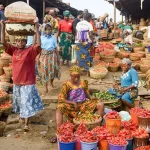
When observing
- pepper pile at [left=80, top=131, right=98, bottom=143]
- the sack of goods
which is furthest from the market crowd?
pepper pile at [left=80, top=131, right=98, bottom=143]

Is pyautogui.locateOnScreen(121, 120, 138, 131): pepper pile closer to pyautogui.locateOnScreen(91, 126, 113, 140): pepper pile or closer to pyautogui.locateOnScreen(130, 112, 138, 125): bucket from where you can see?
pyautogui.locateOnScreen(130, 112, 138, 125): bucket

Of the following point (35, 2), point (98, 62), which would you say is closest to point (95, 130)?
point (98, 62)

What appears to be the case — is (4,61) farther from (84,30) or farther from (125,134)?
(125,134)

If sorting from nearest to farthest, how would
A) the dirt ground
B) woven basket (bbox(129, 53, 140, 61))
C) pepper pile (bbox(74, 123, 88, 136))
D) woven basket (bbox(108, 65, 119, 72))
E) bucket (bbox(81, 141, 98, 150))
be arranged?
bucket (bbox(81, 141, 98, 150)) < pepper pile (bbox(74, 123, 88, 136)) < the dirt ground < woven basket (bbox(108, 65, 119, 72)) < woven basket (bbox(129, 53, 140, 61))

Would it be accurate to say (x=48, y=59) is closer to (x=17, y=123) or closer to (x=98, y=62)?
(x=17, y=123)

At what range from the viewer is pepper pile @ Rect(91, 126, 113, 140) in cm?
484

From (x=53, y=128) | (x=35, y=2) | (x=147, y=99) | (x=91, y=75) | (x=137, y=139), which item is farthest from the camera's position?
(x=35, y=2)

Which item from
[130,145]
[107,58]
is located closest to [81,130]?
[130,145]

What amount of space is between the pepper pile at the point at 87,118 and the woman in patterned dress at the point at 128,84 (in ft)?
4.38

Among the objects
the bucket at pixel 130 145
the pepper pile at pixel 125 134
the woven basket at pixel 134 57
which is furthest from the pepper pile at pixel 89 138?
the woven basket at pixel 134 57

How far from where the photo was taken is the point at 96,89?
8.86 meters

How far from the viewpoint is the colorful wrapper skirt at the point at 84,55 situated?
1010 centimetres

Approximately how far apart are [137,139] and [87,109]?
4.35 feet

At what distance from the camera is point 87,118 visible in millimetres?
5531
